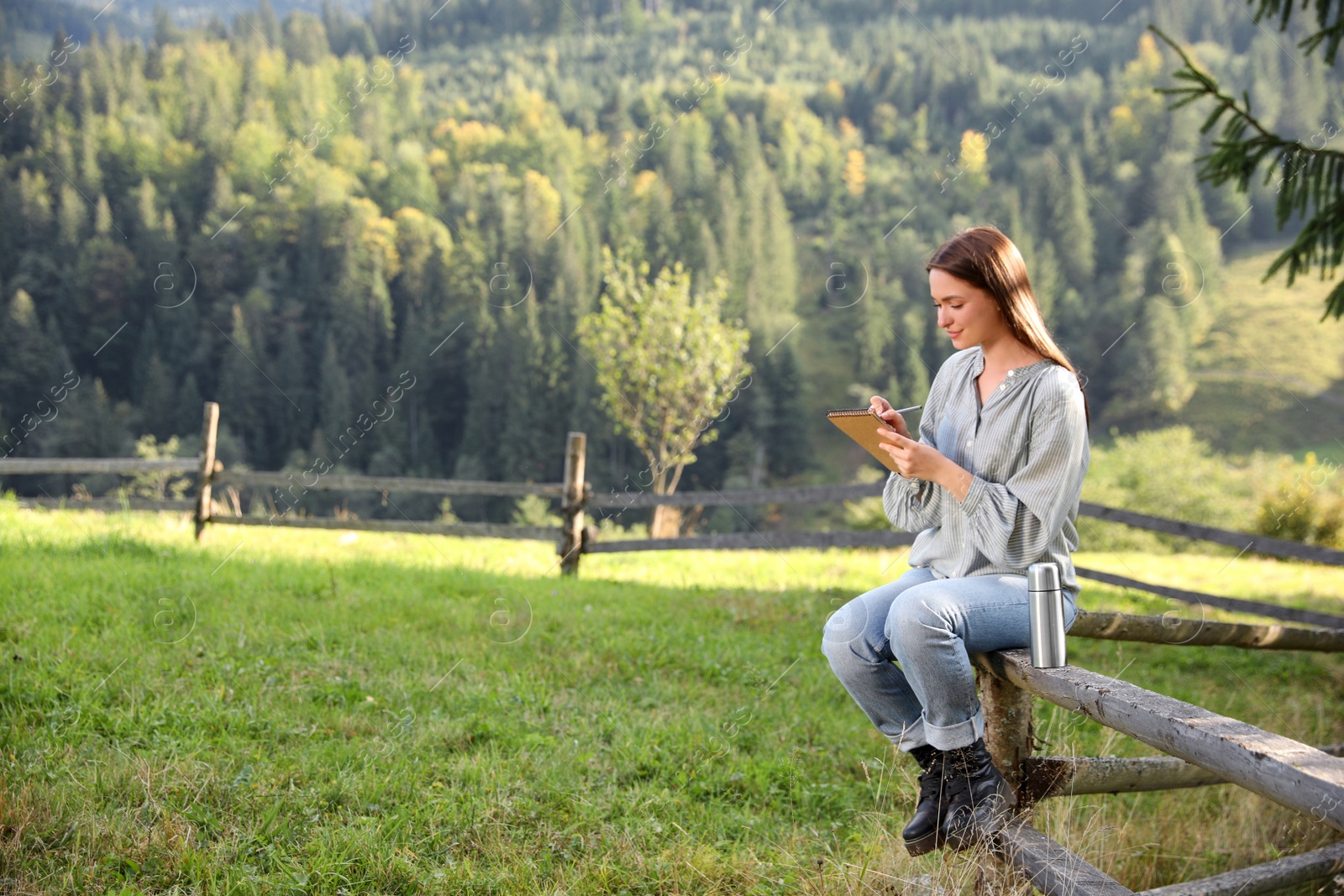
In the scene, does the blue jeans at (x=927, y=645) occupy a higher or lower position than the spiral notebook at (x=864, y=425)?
lower

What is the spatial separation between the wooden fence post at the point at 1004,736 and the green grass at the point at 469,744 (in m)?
0.07

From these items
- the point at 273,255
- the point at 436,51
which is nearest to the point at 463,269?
the point at 273,255

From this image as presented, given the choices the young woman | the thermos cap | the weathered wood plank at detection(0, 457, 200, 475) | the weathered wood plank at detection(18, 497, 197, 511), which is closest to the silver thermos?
the thermos cap

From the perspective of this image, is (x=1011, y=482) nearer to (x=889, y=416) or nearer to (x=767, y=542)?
(x=889, y=416)

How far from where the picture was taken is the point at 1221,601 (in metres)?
7.16

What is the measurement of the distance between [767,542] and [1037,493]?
5.70 m

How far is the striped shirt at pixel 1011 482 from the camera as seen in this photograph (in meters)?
2.32

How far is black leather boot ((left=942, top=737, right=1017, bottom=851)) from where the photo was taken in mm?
2391

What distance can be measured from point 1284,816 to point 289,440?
58.1 metres

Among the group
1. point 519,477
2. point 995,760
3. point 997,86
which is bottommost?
point 519,477

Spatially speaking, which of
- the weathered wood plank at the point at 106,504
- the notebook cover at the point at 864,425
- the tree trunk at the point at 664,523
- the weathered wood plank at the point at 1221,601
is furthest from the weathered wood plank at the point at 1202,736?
the tree trunk at the point at 664,523

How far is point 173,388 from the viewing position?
5594 centimetres

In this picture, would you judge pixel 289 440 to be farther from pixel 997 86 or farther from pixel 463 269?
pixel 997 86

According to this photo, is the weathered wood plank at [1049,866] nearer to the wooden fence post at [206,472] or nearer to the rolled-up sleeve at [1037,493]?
the rolled-up sleeve at [1037,493]
